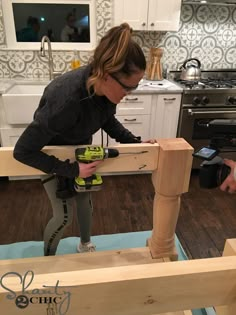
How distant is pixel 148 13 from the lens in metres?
2.47

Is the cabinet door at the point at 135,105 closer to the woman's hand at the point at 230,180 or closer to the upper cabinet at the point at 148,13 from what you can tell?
the upper cabinet at the point at 148,13

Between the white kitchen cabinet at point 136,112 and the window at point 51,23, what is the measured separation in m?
0.86

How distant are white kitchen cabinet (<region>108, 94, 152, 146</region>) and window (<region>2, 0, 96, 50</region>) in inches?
33.9

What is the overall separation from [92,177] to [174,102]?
5.73 feet

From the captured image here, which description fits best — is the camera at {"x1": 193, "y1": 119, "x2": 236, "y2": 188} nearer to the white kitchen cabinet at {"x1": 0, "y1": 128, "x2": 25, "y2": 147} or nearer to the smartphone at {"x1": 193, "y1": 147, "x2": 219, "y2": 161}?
the smartphone at {"x1": 193, "y1": 147, "x2": 219, "y2": 161}

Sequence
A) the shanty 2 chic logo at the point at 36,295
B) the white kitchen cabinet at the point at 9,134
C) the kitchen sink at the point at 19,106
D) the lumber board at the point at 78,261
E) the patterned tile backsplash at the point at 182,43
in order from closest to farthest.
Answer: the shanty 2 chic logo at the point at 36,295, the lumber board at the point at 78,261, the kitchen sink at the point at 19,106, the white kitchen cabinet at the point at 9,134, the patterned tile backsplash at the point at 182,43

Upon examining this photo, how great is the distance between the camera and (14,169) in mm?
913

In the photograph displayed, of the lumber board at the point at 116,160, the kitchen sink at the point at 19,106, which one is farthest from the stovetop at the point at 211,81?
the lumber board at the point at 116,160

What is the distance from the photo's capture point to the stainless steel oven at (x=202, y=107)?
2.45 metres

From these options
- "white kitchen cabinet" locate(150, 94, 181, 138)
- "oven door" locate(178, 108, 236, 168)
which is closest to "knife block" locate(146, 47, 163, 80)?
"white kitchen cabinet" locate(150, 94, 181, 138)

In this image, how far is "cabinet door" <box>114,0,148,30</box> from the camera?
2428 mm

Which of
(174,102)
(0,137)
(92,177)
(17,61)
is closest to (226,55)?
(174,102)

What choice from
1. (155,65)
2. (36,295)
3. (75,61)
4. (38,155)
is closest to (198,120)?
(155,65)

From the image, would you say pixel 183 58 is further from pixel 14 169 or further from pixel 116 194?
pixel 14 169
